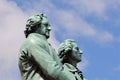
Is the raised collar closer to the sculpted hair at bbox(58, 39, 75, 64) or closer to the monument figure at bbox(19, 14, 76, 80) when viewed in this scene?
the sculpted hair at bbox(58, 39, 75, 64)

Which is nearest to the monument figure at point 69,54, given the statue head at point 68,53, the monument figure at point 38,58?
the statue head at point 68,53

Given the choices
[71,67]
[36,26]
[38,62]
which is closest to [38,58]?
[38,62]

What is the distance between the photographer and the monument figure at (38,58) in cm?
1284

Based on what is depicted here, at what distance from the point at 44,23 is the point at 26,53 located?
2.60 ft

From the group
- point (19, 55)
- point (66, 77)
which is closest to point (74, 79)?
point (66, 77)

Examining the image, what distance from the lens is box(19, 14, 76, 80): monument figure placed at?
1284 centimetres

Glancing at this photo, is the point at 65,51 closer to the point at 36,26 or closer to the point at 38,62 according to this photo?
the point at 36,26

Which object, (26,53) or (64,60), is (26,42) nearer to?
(26,53)

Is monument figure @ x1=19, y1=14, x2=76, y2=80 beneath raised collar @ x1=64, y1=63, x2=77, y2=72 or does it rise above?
beneath

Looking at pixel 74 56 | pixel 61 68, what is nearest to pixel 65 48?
pixel 74 56

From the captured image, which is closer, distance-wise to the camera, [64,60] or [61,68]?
[61,68]

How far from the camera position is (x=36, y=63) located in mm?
12922

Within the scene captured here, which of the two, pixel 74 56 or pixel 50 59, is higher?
pixel 74 56

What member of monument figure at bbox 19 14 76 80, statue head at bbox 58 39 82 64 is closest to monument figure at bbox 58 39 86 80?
statue head at bbox 58 39 82 64
